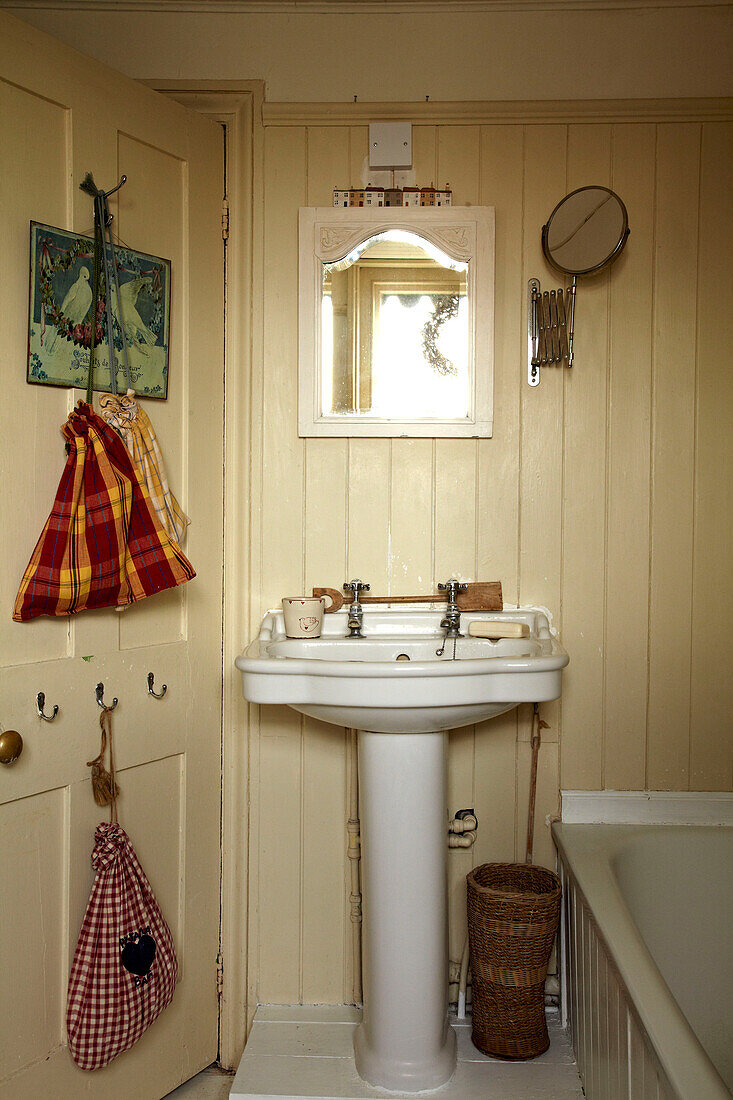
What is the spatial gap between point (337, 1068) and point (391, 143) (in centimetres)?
200

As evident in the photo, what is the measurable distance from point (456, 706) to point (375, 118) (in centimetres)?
132

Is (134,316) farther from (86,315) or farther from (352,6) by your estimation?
(352,6)

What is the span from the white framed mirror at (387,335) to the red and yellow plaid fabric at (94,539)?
473mm

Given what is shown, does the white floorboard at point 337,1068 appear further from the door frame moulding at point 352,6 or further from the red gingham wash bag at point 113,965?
the door frame moulding at point 352,6

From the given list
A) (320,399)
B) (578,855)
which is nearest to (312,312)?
(320,399)

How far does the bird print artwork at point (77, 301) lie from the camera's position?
1.57 m

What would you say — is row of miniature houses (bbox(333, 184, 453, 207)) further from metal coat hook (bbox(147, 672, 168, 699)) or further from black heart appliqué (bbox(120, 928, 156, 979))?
black heart appliqué (bbox(120, 928, 156, 979))

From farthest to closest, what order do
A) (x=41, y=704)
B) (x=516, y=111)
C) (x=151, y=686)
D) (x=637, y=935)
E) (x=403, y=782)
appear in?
(x=516, y=111)
(x=151, y=686)
(x=403, y=782)
(x=41, y=704)
(x=637, y=935)

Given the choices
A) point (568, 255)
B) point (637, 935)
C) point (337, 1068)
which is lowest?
point (337, 1068)

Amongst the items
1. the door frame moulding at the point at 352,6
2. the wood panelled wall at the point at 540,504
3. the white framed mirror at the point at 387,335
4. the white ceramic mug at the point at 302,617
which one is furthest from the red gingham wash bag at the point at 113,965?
the door frame moulding at the point at 352,6

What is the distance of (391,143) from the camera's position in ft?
6.25

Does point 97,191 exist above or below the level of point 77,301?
above

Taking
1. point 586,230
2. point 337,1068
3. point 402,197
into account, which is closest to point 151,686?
A: point 337,1068

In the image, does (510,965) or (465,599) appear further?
(465,599)
